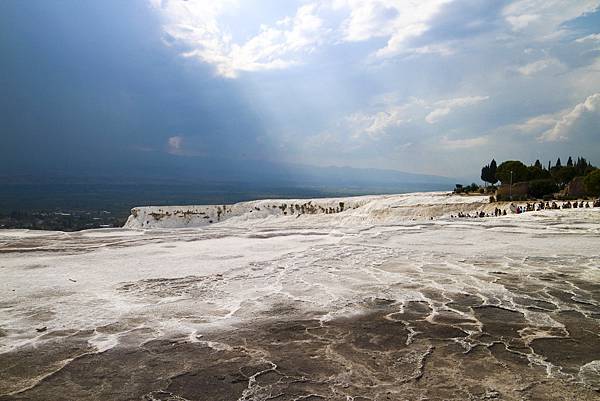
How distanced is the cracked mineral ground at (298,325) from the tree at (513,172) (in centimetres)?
4579

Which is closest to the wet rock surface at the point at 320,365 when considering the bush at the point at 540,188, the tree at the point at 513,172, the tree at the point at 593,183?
the tree at the point at 593,183

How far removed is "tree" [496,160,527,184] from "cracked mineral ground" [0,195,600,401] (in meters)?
45.8

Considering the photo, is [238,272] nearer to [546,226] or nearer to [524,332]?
[524,332]

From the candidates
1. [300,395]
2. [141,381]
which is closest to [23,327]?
[141,381]

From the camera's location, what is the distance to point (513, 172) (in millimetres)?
55094

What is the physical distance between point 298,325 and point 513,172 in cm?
5592

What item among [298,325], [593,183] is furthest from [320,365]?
[593,183]

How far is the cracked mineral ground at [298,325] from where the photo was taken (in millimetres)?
4859

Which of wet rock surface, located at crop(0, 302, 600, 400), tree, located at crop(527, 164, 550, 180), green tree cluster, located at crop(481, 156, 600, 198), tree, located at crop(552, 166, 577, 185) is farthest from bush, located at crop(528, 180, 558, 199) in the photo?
wet rock surface, located at crop(0, 302, 600, 400)

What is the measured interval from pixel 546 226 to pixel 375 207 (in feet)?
80.5

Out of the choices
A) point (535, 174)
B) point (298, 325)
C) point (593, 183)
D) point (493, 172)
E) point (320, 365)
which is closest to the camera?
point (320, 365)

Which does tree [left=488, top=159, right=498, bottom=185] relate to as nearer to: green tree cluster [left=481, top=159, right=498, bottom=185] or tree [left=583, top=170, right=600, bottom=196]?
green tree cluster [left=481, top=159, right=498, bottom=185]

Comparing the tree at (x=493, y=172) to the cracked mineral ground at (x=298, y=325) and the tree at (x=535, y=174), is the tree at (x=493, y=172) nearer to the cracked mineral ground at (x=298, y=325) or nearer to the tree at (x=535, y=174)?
the tree at (x=535, y=174)

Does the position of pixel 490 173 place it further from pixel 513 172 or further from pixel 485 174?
pixel 513 172
